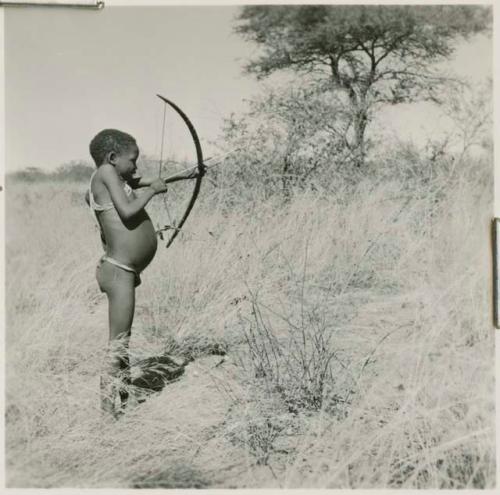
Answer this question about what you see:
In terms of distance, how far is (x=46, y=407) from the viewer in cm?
313

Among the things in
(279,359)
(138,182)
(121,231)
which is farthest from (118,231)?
(279,359)

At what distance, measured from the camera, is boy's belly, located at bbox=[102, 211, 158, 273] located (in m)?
2.99

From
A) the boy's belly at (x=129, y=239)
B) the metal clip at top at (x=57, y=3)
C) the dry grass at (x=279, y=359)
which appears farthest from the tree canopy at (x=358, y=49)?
the boy's belly at (x=129, y=239)

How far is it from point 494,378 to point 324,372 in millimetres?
833

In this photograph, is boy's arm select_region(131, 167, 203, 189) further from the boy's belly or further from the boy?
the boy's belly

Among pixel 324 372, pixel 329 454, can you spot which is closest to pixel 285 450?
pixel 329 454

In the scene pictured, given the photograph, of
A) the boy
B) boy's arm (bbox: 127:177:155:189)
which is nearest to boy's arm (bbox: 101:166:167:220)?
the boy

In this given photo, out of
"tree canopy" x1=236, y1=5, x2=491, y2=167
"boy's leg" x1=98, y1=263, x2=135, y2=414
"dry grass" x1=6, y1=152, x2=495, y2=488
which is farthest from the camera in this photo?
"tree canopy" x1=236, y1=5, x2=491, y2=167

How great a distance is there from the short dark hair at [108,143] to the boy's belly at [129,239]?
1.07ft

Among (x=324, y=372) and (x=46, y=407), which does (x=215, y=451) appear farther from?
(x=46, y=407)

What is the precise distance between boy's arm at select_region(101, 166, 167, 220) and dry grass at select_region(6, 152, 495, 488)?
0.76 m

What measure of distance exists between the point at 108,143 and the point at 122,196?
0.98ft

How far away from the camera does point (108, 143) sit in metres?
3.07

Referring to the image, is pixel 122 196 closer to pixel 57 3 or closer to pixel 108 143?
pixel 108 143
